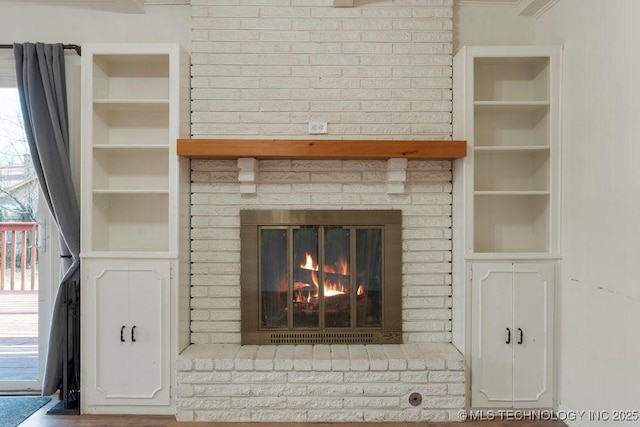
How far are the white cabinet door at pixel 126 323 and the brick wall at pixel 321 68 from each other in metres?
0.96

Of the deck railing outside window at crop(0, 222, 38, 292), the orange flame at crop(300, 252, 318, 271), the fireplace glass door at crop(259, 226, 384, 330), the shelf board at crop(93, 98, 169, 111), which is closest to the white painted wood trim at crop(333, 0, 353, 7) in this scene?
the shelf board at crop(93, 98, 169, 111)

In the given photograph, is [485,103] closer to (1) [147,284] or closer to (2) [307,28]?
(2) [307,28]

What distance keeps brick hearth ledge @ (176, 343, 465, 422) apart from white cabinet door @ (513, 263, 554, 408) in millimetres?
379

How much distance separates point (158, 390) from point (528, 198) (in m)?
2.62

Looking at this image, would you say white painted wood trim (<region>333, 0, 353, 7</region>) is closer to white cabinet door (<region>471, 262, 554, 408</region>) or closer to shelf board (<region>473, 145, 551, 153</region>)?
shelf board (<region>473, 145, 551, 153</region>)

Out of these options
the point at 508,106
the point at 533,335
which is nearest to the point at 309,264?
the point at 533,335

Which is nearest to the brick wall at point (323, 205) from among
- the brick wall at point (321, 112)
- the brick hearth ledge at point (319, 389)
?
the brick wall at point (321, 112)

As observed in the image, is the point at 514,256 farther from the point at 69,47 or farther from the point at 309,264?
the point at 69,47

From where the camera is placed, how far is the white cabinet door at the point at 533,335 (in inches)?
96.3

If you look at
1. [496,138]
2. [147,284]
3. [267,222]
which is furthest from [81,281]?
[496,138]

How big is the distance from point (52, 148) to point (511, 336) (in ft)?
9.96

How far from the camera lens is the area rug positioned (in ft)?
7.96

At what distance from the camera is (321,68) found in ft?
8.66

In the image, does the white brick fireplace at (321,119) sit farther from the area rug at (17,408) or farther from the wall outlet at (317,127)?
the area rug at (17,408)
